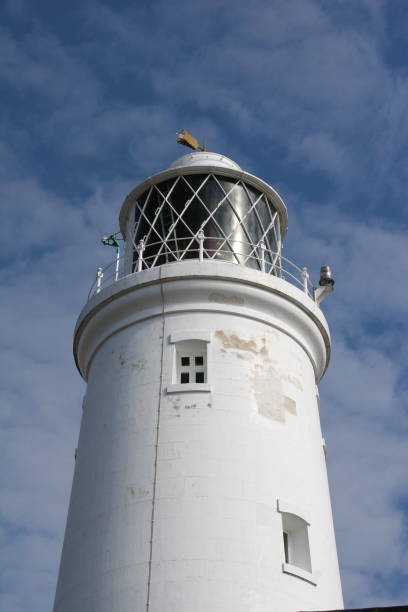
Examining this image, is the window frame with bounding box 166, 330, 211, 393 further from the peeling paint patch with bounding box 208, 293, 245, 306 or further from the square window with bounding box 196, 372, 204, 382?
the peeling paint patch with bounding box 208, 293, 245, 306

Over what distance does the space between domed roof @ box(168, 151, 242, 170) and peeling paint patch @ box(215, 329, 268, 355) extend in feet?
14.3

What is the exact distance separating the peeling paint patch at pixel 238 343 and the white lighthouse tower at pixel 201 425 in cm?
3

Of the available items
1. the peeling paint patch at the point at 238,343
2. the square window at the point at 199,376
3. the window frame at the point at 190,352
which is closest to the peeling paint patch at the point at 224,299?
the peeling paint patch at the point at 238,343

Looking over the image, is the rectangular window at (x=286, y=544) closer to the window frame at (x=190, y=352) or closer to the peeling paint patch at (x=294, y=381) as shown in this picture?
the peeling paint patch at (x=294, y=381)

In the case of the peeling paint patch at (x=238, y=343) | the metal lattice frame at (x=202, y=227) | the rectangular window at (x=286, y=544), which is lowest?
the rectangular window at (x=286, y=544)

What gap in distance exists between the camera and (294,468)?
1335 centimetres

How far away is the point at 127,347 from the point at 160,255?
222 cm

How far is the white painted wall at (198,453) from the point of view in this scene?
1177 centimetres

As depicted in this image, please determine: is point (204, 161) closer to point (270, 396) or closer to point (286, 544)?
point (270, 396)

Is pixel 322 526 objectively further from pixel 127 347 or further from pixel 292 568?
pixel 127 347

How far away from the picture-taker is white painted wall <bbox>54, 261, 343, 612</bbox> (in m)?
11.8

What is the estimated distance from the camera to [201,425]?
1309 cm

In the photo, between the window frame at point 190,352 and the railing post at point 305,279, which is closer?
the window frame at point 190,352

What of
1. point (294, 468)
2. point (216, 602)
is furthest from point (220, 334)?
point (216, 602)
